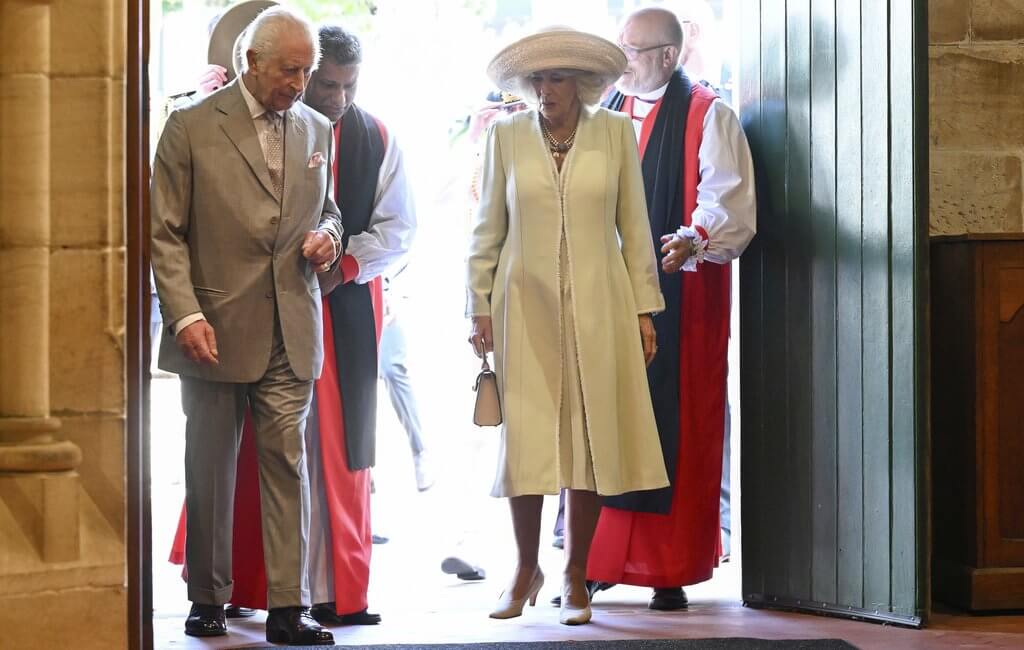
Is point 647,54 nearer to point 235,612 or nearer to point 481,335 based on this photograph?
point 481,335

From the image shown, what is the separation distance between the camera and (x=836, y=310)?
4277 mm

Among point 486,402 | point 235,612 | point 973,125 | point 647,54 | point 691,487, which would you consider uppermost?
point 647,54

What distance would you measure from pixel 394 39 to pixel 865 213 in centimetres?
507

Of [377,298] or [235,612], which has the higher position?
[377,298]

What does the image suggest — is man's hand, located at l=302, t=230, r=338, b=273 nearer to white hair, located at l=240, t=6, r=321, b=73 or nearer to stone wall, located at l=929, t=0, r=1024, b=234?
white hair, located at l=240, t=6, r=321, b=73

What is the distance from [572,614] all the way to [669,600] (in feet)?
1.51

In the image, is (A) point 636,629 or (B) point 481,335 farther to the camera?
(B) point 481,335

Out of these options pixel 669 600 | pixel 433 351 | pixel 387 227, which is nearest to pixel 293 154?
pixel 387 227

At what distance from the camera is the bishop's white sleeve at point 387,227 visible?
4262mm

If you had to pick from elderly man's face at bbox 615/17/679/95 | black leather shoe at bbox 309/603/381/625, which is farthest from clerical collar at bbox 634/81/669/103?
black leather shoe at bbox 309/603/381/625

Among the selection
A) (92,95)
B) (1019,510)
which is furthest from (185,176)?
(1019,510)

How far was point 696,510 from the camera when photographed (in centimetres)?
451

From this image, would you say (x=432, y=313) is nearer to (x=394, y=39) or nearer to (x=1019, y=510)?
(x=394, y=39)

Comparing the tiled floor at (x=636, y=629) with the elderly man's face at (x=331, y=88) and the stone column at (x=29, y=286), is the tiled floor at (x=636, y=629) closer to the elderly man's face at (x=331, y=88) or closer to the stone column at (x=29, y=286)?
the stone column at (x=29, y=286)
